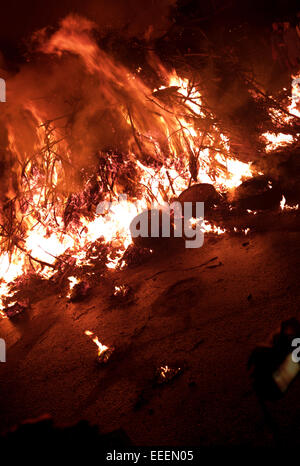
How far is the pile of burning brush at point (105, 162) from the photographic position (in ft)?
16.5

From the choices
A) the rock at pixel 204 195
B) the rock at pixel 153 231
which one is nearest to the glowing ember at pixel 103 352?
the rock at pixel 153 231

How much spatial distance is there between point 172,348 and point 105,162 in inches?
181

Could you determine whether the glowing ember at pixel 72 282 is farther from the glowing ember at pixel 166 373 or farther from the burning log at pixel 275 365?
the burning log at pixel 275 365

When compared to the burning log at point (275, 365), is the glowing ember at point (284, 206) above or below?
above

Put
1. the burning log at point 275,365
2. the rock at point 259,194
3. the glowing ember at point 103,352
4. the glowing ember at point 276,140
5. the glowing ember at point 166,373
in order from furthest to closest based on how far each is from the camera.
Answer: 1. the glowing ember at point 276,140
2. the rock at point 259,194
3. the glowing ember at point 103,352
4. the glowing ember at point 166,373
5. the burning log at point 275,365

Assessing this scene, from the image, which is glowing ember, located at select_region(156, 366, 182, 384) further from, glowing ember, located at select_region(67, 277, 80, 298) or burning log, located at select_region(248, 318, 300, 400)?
glowing ember, located at select_region(67, 277, 80, 298)

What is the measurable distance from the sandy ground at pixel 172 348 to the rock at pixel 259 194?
91cm

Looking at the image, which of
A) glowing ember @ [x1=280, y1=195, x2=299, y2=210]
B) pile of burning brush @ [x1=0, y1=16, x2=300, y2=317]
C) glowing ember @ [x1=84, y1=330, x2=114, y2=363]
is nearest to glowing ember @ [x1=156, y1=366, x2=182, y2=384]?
glowing ember @ [x1=84, y1=330, x2=114, y2=363]

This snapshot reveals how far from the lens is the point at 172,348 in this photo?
2863mm

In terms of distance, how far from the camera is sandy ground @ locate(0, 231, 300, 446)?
2133 millimetres

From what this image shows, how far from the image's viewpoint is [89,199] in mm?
6520

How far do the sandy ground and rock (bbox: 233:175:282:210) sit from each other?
2.97 ft

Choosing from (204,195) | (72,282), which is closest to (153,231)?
(204,195)

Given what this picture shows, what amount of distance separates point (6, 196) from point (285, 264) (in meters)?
5.36
